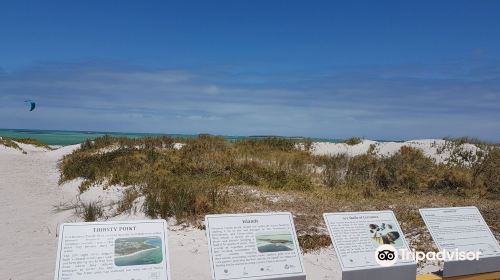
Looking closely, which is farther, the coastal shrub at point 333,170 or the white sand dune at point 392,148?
the white sand dune at point 392,148

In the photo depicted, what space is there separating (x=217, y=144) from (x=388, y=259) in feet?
55.7

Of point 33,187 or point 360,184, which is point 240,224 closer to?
point 360,184

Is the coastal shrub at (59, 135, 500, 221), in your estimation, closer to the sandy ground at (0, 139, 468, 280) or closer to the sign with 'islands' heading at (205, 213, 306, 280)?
the sandy ground at (0, 139, 468, 280)

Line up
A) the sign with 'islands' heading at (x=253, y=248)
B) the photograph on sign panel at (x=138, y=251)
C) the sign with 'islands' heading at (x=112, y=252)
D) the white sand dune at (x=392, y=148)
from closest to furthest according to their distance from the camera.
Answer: the sign with 'islands' heading at (x=112, y=252), the photograph on sign panel at (x=138, y=251), the sign with 'islands' heading at (x=253, y=248), the white sand dune at (x=392, y=148)

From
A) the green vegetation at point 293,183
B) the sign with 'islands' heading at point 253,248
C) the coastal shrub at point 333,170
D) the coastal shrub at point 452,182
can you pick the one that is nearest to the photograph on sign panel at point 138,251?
the sign with 'islands' heading at point 253,248

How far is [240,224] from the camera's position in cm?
453

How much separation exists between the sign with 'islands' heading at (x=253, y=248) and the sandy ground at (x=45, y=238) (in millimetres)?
2198

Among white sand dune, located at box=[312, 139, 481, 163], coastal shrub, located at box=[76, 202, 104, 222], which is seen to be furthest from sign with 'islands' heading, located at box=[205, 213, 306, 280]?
white sand dune, located at box=[312, 139, 481, 163]

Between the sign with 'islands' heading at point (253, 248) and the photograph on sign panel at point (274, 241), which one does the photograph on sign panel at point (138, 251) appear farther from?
the photograph on sign panel at point (274, 241)

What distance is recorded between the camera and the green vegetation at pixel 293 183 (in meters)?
9.48

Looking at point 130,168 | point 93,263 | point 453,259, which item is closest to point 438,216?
point 453,259

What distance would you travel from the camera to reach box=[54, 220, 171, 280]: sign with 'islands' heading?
3.81 m

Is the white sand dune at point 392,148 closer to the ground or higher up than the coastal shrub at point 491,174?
higher up

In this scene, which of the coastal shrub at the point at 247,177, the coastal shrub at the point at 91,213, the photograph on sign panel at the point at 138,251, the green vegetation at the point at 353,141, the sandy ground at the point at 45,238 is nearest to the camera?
the photograph on sign panel at the point at 138,251
